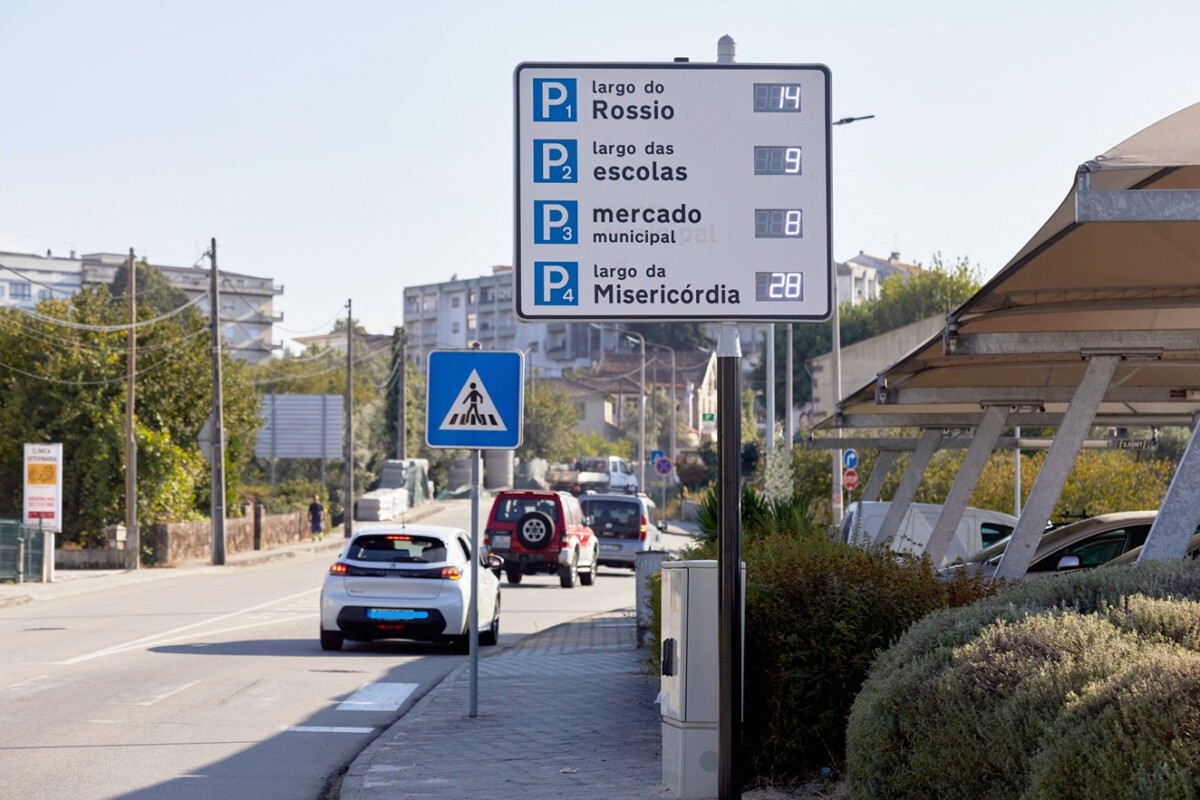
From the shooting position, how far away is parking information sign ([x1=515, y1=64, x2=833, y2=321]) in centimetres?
707

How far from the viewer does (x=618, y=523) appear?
1554 inches

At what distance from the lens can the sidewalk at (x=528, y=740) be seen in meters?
9.21

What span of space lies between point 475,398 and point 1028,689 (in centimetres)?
760

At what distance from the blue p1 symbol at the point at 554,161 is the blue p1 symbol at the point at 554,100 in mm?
110

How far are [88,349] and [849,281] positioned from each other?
109715mm

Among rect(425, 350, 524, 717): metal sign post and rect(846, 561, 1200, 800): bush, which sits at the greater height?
rect(425, 350, 524, 717): metal sign post

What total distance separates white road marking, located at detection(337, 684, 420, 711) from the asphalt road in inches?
0.5

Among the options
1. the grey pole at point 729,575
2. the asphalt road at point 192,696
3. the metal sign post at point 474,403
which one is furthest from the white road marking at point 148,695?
the grey pole at point 729,575

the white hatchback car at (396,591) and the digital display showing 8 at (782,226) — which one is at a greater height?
the digital display showing 8 at (782,226)

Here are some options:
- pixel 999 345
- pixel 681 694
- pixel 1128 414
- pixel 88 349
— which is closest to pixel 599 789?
pixel 681 694

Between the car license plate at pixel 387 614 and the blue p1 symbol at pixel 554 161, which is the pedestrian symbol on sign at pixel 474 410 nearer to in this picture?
the blue p1 symbol at pixel 554 161

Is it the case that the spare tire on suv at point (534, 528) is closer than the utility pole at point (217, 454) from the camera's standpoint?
Yes

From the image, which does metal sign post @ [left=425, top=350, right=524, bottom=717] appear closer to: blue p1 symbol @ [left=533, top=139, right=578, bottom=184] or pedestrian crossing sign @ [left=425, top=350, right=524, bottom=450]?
pedestrian crossing sign @ [left=425, top=350, right=524, bottom=450]

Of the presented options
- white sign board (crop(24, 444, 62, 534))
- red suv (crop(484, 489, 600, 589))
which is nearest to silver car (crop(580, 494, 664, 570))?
red suv (crop(484, 489, 600, 589))
